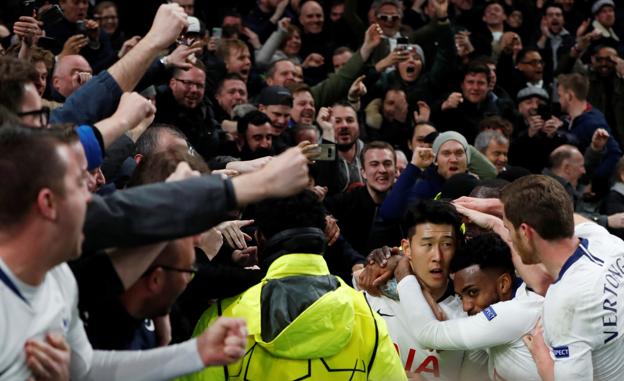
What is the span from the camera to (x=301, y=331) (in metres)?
4.22

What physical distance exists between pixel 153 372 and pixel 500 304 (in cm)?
204

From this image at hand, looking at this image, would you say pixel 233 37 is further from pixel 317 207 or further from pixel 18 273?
pixel 18 273

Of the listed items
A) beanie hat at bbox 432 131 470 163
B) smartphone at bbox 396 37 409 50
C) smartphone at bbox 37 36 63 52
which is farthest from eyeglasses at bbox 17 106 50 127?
smartphone at bbox 396 37 409 50

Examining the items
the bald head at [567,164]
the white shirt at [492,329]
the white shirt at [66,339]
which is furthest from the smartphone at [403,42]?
the white shirt at [66,339]

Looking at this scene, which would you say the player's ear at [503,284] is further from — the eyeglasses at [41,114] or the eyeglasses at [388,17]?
the eyeglasses at [388,17]

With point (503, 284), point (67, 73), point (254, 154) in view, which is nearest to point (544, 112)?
point (254, 154)

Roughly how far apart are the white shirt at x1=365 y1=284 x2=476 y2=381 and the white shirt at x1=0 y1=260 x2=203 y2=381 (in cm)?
194

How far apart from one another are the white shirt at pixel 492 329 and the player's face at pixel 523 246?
1.08ft

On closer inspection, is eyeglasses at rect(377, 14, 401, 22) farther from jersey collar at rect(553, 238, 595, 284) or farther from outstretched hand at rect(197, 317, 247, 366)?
outstretched hand at rect(197, 317, 247, 366)

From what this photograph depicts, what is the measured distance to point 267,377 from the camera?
14.1ft

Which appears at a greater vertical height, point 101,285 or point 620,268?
point 101,285

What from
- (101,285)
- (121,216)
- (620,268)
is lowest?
(620,268)

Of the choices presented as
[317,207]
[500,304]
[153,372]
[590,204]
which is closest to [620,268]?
[500,304]

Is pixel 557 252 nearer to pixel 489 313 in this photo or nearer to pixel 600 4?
pixel 489 313
